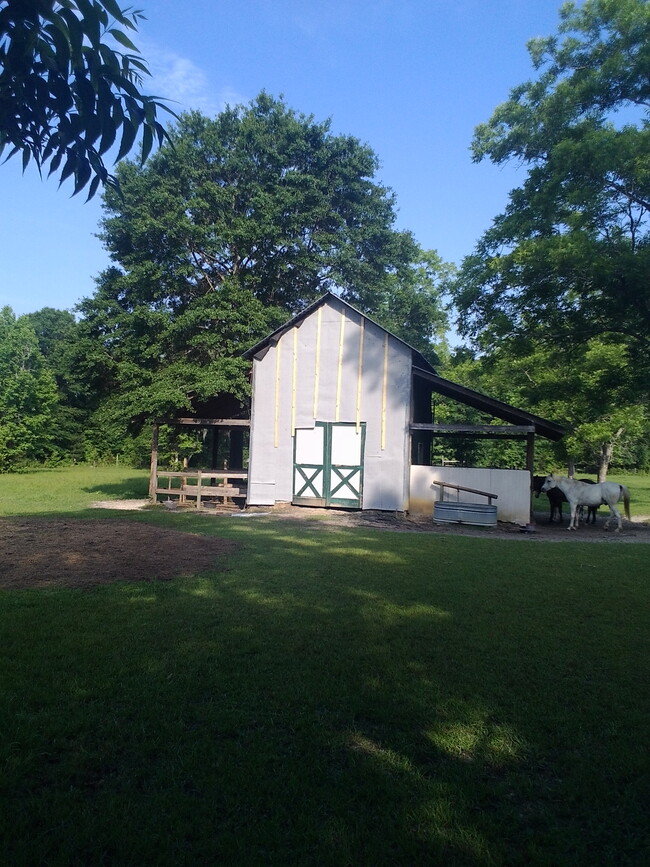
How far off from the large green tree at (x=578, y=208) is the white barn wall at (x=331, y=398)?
337 cm

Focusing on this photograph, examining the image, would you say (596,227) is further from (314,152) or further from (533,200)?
(314,152)

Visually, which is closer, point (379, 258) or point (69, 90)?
point (69, 90)

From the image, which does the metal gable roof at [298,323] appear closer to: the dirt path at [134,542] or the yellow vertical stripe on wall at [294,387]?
the yellow vertical stripe on wall at [294,387]

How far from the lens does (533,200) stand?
1788 centimetres

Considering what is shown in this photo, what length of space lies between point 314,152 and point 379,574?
25.0m

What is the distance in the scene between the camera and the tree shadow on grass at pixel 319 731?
2.72 meters

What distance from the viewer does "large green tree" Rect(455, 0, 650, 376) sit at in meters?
14.9

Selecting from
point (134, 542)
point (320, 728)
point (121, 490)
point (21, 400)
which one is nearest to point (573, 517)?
Answer: point (134, 542)

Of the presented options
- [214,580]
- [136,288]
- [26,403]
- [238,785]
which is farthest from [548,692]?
[26,403]

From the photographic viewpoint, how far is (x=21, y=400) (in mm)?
41688

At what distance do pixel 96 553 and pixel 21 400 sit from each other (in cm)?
3701

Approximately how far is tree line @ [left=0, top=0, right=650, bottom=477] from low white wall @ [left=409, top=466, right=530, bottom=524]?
372cm

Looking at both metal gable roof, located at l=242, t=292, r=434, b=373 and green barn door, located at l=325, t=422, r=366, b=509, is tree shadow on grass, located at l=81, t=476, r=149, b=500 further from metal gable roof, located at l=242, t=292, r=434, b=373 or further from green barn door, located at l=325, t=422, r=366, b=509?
green barn door, located at l=325, t=422, r=366, b=509

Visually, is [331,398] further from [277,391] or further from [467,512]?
[467,512]
